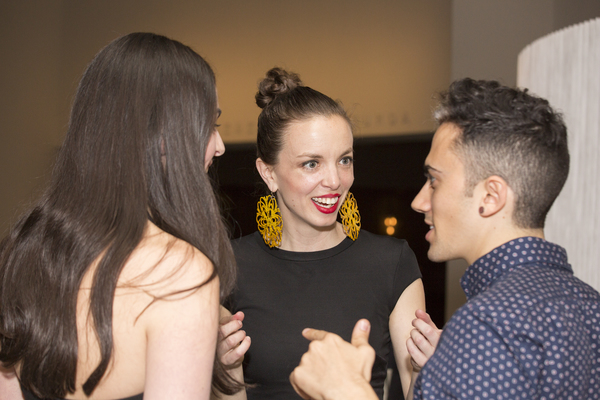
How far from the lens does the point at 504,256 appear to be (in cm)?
99

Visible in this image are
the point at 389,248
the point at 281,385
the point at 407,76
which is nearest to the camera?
the point at 281,385

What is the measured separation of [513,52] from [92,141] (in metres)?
2.85

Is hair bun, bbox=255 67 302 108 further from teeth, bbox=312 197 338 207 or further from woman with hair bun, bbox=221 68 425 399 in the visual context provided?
teeth, bbox=312 197 338 207

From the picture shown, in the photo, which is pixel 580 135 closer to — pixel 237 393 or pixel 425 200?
pixel 425 200

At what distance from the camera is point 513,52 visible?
3.24 meters

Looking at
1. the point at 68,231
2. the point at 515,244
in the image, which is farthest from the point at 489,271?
the point at 68,231

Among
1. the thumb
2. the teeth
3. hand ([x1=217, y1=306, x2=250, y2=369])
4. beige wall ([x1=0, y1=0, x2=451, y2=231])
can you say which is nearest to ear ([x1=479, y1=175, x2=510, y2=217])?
the thumb

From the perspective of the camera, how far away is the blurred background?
133 inches

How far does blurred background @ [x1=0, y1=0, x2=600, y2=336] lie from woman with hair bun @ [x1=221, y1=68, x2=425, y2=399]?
4.84ft

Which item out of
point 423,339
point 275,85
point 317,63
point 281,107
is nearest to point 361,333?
point 423,339

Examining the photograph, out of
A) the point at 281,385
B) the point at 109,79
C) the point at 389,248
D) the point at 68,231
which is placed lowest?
the point at 281,385

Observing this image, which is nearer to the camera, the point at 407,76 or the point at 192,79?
the point at 192,79

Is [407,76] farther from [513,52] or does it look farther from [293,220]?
[293,220]

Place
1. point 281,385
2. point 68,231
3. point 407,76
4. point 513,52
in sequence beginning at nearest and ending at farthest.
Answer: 1. point 68,231
2. point 281,385
3. point 513,52
4. point 407,76
